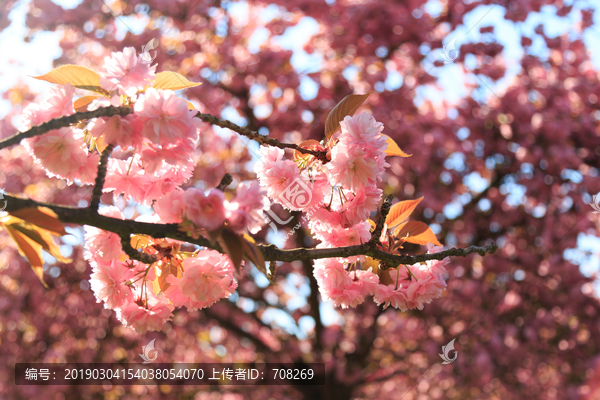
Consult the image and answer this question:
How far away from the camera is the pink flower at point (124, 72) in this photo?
803 millimetres

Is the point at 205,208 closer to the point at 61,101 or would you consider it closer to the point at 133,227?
the point at 133,227

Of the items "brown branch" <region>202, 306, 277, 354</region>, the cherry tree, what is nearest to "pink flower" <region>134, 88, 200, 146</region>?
the cherry tree

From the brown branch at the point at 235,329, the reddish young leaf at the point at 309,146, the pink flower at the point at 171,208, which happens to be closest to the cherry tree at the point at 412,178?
the brown branch at the point at 235,329

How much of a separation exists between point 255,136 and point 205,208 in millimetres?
227

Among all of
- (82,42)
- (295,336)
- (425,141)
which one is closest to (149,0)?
(82,42)

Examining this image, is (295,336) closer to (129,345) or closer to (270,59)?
(129,345)

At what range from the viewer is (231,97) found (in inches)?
190

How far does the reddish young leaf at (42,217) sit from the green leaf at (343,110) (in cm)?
56

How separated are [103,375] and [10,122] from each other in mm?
→ 3309

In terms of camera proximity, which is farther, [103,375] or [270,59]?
[103,375]

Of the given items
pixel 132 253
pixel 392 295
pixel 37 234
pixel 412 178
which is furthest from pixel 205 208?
pixel 412 178

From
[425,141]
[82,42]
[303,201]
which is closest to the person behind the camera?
[303,201]

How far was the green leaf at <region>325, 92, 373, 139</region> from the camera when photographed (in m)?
0.92

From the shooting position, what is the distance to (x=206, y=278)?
841mm
